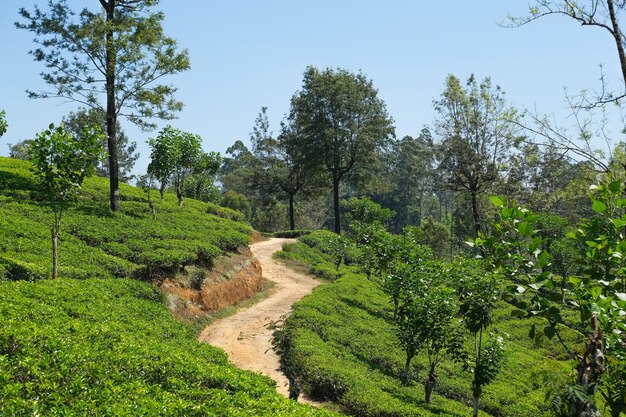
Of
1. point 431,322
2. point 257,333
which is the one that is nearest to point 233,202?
point 257,333

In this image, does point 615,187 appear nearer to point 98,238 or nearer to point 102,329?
point 102,329

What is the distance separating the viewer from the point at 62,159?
14398 millimetres

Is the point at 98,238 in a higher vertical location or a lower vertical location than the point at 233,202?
lower

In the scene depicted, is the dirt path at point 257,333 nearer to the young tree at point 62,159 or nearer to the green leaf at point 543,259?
the young tree at point 62,159

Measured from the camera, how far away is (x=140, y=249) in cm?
1906

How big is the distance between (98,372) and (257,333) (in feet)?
38.2

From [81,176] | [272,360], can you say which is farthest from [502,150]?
[81,176]

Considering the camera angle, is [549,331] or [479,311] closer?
[549,331]

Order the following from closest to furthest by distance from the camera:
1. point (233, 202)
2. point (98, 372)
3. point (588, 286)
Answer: point (588, 286) → point (98, 372) → point (233, 202)

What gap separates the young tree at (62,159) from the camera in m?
14.1

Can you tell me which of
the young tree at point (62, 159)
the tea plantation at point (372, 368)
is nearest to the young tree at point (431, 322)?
the tea plantation at point (372, 368)

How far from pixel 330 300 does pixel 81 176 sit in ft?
42.1

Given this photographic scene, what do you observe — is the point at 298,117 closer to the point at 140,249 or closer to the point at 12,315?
the point at 140,249

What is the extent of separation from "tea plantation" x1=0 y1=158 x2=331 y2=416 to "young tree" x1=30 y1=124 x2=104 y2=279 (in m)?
2.14
